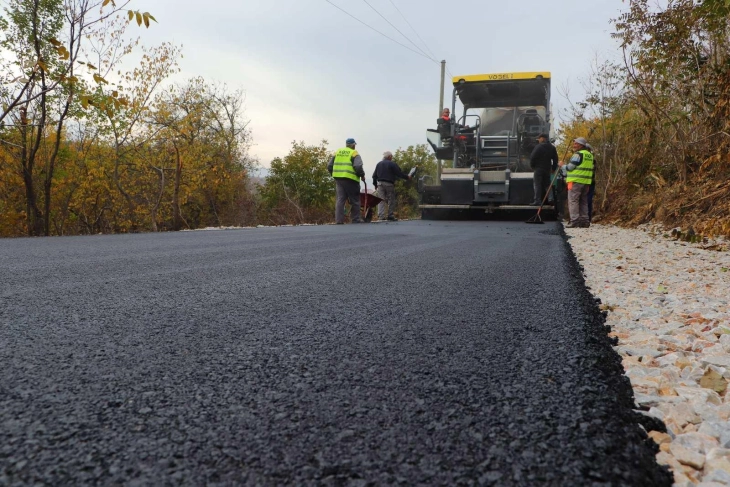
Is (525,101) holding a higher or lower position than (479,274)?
higher

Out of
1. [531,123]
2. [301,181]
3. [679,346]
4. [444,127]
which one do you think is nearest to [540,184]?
[531,123]

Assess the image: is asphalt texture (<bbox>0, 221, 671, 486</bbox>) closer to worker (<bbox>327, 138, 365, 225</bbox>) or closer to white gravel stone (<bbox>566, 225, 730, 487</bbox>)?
white gravel stone (<bbox>566, 225, 730, 487</bbox>)

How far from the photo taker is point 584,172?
991 centimetres

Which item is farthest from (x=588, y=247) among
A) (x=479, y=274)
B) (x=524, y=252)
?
(x=479, y=274)

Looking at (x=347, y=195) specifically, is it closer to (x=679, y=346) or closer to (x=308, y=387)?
(x=679, y=346)

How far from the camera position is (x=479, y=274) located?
342 cm

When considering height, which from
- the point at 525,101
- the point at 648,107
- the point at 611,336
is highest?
the point at 525,101

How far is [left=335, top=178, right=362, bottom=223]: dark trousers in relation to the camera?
38.3ft

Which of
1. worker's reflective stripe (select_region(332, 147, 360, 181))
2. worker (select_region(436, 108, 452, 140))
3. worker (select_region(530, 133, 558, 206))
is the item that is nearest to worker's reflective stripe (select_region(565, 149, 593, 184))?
worker (select_region(530, 133, 558, 206))

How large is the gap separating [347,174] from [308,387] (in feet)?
33.8

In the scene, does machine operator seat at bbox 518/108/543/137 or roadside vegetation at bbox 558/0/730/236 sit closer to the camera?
roadside vegetation at bbox 558/0/730/236

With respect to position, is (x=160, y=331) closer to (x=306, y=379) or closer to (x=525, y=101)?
(x=306, y=379)

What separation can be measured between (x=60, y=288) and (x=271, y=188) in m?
32.5

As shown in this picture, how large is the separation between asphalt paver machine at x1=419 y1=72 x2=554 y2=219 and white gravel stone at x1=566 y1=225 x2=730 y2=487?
23.8 feet
